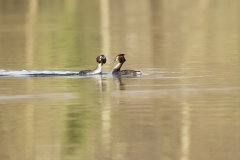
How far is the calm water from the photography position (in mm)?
15312

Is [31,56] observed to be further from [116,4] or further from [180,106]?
[116,4]

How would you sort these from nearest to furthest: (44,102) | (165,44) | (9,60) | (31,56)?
(44,102) → (9,60) → (31,56) → (165,44)

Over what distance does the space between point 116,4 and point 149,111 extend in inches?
2570

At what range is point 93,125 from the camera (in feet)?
56.9

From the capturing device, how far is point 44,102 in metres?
20.6

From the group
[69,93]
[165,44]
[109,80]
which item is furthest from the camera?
[165,44]

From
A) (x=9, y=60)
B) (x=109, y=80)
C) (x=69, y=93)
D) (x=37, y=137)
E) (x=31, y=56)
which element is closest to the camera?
(x=37, y=137)

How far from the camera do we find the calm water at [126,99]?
15312mm

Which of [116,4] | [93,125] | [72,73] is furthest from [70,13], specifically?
[93,125]

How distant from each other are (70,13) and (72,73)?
4201cm

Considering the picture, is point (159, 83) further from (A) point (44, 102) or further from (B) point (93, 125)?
(B) point (93, 125)

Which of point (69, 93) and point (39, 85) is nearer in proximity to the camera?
point (69, 93)

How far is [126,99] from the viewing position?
820 inches

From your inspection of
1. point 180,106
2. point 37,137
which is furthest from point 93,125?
point 180,106
